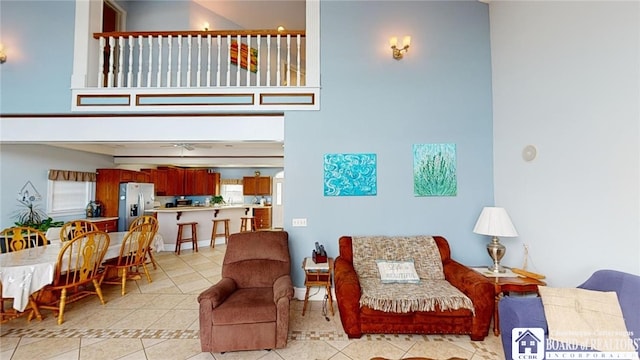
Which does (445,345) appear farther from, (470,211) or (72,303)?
(72,303)

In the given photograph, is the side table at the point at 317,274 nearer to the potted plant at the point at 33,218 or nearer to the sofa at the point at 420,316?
the sofa at the point at 420,316

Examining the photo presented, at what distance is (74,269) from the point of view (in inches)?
114

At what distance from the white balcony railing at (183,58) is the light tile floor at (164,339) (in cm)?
292

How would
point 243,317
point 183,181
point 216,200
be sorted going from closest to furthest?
point 243,317 → point 183,181 → point 216,200

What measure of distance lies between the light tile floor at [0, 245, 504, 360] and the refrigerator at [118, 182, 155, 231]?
2.75m

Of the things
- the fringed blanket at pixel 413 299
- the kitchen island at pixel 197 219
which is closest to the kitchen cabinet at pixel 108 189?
the kitchen island at pixel 197 219

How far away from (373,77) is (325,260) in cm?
250

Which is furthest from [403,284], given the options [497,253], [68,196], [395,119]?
[68,196]

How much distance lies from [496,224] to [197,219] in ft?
19.8

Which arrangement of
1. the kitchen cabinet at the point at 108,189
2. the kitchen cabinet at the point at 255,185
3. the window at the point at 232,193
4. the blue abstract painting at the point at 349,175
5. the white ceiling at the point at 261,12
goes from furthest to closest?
the window at the point at 232,193, the kitchen cabinet at the point at 255,185, the kitchen cabinet at the point at 108,189, the white ceiling at the point at 261,12, the blue abstract painting at the point at 349,175

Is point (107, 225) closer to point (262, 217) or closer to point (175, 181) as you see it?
point (175, 181)

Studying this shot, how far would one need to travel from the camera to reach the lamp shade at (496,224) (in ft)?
9.12

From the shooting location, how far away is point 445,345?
239cm

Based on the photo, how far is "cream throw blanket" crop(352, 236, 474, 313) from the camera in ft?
7.85
